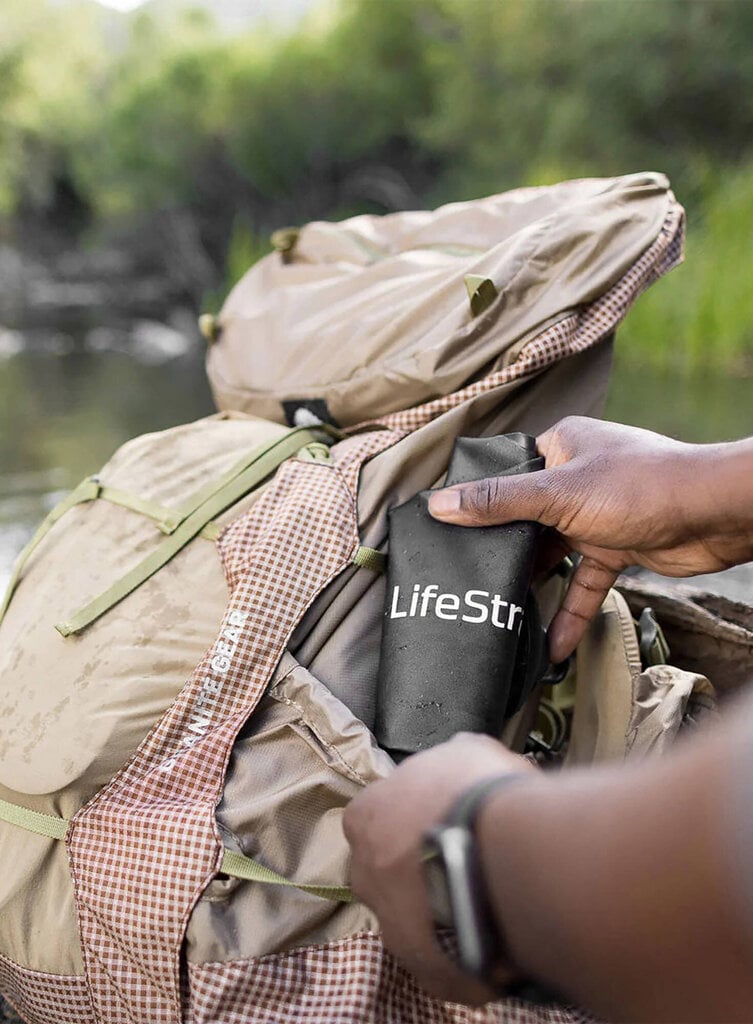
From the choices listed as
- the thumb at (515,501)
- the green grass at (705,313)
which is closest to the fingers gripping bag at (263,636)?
the thumb at (515,501)

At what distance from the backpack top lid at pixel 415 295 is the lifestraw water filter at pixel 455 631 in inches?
14.1

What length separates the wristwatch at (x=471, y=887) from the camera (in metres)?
0.84

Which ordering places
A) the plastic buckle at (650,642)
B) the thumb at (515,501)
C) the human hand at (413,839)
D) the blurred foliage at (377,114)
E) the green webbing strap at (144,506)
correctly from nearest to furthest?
the human hand at (413,839) → the thumb at (515,501) → the green webbing strap at (144,506) → the plastic buckle at (650,642) → the blurred foliage at (377,114)

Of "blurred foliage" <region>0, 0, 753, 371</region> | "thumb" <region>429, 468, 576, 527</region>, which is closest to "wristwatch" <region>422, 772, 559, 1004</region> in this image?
"thumb" <region>429, 468, 576, 527</region>

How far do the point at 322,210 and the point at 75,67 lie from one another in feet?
31.9

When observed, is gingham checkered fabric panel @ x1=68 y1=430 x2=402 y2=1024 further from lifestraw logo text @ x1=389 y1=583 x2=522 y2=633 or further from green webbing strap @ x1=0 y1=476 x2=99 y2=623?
green webbing strap @ x1=0 y1=476 x2=99 y2=623

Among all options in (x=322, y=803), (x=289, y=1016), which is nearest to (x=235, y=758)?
(x=322, y=803)

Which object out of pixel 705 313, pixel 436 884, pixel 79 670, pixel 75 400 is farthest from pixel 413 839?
pixel 75 400

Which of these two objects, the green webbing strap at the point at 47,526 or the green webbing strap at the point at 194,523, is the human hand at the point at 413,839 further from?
the green webbing strap at the point at 47,526

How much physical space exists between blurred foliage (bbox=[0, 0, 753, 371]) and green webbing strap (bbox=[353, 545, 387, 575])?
26.1 ft

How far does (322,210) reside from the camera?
2506 cm

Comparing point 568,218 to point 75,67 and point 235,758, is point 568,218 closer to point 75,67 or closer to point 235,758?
point 235,758

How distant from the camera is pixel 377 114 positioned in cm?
2341

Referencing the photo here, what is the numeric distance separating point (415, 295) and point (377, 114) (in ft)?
76.6
